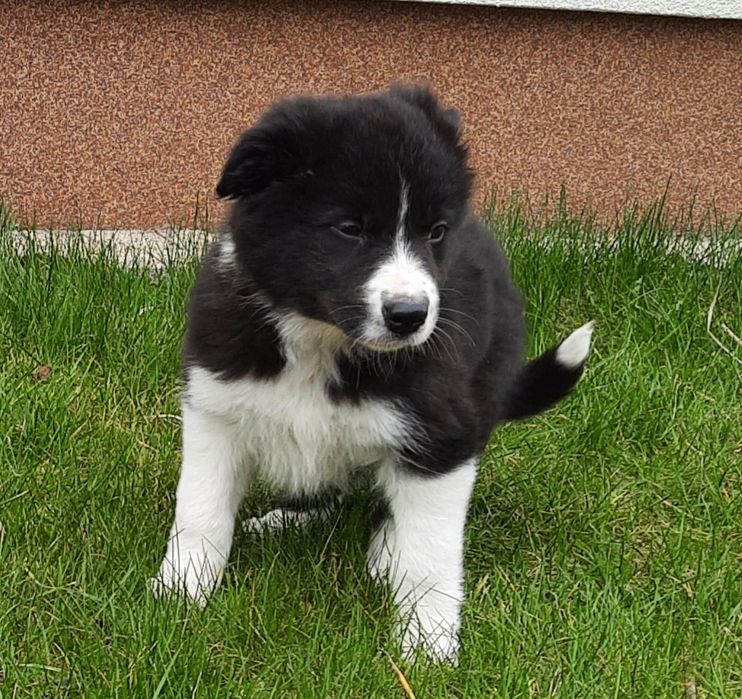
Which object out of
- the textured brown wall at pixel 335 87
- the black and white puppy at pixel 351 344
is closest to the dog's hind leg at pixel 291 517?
the black and white puppy at pixel 351 344

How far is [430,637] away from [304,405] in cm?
61

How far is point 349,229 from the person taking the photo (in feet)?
8.45

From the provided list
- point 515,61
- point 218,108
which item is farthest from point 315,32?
point 515,61

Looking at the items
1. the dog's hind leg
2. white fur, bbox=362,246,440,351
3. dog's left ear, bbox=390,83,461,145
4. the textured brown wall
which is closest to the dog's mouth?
white fur, bbox=362,246,440,351

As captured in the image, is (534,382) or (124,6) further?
(124,6)

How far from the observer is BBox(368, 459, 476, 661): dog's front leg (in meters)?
2.79

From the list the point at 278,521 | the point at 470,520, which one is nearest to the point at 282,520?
the point at 278,521

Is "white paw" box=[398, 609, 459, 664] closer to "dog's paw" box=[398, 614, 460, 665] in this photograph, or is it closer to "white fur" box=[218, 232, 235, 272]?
"dog's paw" box=[398, 614, 460, 665]

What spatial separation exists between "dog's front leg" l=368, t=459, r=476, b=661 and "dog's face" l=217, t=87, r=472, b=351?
39 cm

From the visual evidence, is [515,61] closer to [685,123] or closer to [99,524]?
[685,123]

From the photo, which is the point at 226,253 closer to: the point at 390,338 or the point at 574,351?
the point at 390,338

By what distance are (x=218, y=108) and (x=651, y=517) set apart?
2.58 metres

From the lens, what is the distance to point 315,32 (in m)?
5.01

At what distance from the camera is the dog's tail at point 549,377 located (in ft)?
10.9
